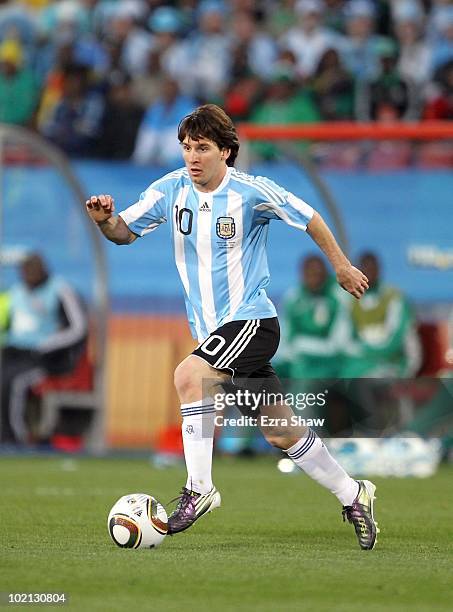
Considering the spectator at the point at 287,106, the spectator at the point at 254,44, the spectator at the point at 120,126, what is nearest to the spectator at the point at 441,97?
the spectator at the point at 287,106

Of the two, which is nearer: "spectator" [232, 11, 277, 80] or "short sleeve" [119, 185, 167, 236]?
"short sleeve" [119, 185, 167, 236]

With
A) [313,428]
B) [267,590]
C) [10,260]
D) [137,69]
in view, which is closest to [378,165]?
[10,260]

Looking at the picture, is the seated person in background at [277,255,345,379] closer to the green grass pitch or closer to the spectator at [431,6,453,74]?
the green grass pitch

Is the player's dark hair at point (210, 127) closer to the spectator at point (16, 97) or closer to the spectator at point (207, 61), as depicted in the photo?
the spectator at point (207, 61)

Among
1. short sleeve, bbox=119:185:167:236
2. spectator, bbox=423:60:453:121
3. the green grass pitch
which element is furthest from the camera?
spectator, bbox=423:60:453:121

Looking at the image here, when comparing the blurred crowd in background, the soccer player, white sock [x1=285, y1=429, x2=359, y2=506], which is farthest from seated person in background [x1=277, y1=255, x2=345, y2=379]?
white sock [x1=285, y1=429, x2=359, y2=506]

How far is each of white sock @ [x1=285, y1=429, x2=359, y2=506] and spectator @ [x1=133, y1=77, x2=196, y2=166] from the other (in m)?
10.8

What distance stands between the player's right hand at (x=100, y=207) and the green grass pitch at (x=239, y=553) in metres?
1.69

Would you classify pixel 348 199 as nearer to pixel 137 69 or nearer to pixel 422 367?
pixel 422 367

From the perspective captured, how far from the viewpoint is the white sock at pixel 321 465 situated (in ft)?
26.8

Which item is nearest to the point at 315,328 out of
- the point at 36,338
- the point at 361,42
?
the point at 36,338

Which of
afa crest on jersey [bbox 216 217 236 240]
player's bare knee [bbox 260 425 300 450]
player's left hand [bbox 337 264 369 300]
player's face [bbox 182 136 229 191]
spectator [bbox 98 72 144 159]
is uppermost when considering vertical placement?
player's face [bbox 182 136 229 191]

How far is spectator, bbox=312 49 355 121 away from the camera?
18469 millimetres

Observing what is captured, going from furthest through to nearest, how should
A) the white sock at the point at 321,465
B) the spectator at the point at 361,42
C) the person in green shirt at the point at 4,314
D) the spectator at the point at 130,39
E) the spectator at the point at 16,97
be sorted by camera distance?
the spectator at the point at 130,39
the spectator at the point at 16,97
the spectator at the point at 361,42
the person in green shirt at the point at 4,314
the white sock at the point at 321,465
